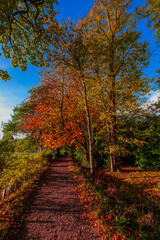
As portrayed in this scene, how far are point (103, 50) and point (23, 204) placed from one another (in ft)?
32.6

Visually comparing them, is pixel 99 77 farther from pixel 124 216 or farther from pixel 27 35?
pixel 124 216

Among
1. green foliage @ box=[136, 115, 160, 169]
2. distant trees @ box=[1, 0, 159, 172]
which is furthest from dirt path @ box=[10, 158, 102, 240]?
green foliage @ box=[136, 115, 160, 169]

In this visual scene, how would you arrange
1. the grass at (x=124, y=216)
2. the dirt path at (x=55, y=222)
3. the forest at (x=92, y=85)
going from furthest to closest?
1. the forest at (x=92, y=85)
2. the dirt path at (x=55, y=222)
3. the grass at (x=124, y=216)

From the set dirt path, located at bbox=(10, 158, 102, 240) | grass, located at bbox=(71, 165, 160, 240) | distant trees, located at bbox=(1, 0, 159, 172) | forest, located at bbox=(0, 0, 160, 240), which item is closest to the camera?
grass, located at bbox=(71, 165, 160, 240)

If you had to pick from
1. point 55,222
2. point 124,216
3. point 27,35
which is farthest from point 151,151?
point 27,35

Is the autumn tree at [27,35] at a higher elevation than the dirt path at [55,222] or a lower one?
higher

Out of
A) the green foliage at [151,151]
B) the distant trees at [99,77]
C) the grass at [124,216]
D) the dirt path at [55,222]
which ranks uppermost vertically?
the distant trees at [99,77]

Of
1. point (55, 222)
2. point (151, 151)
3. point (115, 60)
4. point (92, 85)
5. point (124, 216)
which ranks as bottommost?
point (55, 222)

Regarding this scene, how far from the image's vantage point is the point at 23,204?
405 centimetres

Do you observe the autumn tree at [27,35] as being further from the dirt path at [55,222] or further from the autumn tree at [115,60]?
the dirt path at [55,222]

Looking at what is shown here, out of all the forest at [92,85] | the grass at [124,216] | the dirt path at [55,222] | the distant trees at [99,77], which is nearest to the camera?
the grass at [124,216]

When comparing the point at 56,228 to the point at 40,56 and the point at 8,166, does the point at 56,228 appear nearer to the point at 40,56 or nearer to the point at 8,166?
the point at 8,166

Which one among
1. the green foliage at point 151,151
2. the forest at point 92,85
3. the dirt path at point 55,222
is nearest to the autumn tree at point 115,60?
the forest at point 92,85

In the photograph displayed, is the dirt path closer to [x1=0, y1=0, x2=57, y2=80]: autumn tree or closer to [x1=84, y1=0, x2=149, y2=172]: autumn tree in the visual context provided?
[x1=84, y1=0, x2=149, y2=172]: autumn tree
